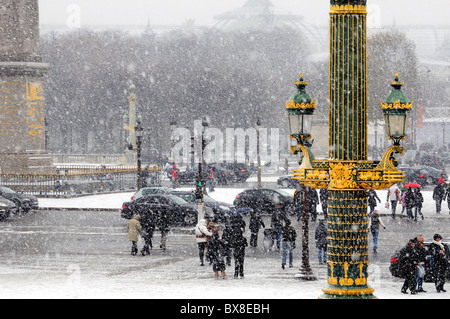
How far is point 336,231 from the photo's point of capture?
40.1 ft

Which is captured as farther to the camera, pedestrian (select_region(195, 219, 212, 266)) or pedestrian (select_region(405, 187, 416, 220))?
pedestrian (select_region(405, 187, 416, 220))

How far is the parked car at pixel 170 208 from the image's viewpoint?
34438mm

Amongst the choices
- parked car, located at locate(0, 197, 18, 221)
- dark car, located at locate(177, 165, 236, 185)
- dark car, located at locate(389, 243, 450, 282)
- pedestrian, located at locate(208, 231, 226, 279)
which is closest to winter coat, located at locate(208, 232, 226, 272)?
pedestrian, located at locate(208, 231, 226, 279)

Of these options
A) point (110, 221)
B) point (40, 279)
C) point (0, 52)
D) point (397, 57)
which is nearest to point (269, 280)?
point (40, 279)

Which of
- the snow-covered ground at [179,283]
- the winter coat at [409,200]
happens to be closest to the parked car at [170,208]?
the winter coat at [409,200]

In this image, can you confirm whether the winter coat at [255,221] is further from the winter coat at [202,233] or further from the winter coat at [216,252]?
the winter coat at [216,252]

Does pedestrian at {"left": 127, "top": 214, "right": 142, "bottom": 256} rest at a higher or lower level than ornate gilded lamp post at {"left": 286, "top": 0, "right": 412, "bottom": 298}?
lower

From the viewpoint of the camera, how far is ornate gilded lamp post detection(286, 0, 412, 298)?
39.3ft

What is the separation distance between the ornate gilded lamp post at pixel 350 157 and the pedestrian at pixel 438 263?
765 cm

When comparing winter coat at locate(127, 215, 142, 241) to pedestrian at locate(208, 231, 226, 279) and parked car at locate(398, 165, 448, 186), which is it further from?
parked car at locate(398, 165, 448, 186)

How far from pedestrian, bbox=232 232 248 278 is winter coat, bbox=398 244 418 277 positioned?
3886 millimetres

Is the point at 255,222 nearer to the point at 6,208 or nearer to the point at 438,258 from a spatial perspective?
the point at 438,258

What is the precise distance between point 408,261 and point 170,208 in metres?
16.5

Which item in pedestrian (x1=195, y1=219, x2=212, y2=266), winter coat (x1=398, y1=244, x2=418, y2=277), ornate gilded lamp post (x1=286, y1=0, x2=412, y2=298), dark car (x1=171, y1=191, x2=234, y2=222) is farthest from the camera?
dark car (x1=171, y1=191, x2=234, y2=222)
